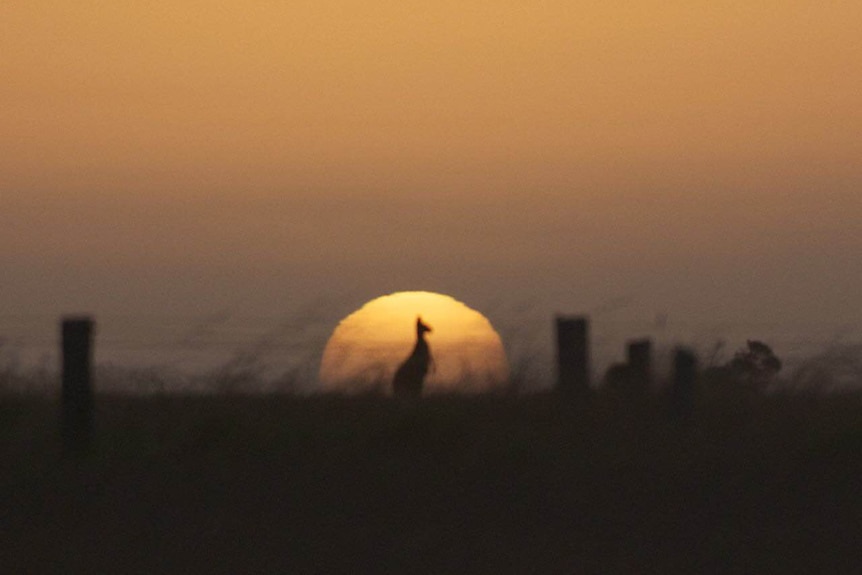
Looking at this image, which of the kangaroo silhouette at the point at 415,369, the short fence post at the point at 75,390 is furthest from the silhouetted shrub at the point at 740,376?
the short fence post at the point at 75,390

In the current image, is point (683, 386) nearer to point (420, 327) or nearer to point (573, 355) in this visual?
point (573, 355)

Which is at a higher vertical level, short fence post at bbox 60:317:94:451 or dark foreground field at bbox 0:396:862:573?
short fence post at bbox 60:317:94:451

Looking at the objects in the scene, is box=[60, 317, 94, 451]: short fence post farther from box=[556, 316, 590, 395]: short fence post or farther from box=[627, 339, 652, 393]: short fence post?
box=[627, 339, 652, 393]: short fence post

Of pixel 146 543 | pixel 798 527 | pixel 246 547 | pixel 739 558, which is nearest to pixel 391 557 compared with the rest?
pixel 246 547

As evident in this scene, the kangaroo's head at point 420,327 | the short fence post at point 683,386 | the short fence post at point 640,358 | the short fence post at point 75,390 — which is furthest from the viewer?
the kangaroo's head at point 420,327

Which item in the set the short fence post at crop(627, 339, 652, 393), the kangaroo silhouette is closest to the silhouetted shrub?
the short fence post at crop(627, 339, 652, 393)

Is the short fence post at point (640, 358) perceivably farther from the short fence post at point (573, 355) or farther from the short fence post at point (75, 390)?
the short fence post at point (75, 390)
